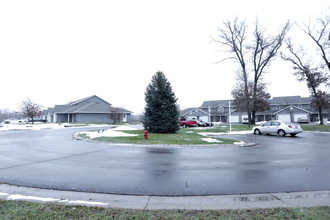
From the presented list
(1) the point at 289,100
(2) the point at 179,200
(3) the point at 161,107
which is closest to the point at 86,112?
(3) the point at 161,107

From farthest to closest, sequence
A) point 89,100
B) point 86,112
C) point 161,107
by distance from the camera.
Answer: point 89,100
point 86,112
point 161,107

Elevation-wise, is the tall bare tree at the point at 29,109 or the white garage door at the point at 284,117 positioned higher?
the tall bare tree at the point at 29,109

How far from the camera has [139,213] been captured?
12.3 ft

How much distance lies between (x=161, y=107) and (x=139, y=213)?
667 inches

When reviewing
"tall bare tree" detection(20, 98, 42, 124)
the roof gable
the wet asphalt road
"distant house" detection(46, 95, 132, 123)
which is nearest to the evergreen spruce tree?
the wet asphalt road

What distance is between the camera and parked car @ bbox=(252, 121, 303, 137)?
2008 cm

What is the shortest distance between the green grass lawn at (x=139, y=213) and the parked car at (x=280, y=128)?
18.6m

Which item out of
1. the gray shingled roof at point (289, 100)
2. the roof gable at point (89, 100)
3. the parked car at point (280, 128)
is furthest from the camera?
the gray shingled roof at point (289, 100)

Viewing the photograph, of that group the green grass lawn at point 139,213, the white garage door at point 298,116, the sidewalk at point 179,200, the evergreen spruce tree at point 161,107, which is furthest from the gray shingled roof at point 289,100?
the green grass lawn at point 139,213

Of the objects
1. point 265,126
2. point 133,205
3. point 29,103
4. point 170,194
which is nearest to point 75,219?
point 133,205

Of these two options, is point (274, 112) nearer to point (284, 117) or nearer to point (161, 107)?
point (284, 117)

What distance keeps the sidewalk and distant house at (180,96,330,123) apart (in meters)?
56.6

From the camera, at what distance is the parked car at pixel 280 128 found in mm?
20078

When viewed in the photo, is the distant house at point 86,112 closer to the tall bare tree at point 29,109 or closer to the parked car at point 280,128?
the tall bare tree at point 29,109
